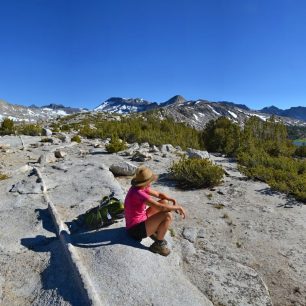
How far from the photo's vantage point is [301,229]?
1021 cm

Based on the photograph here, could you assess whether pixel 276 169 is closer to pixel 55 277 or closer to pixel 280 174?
pixel 280 174

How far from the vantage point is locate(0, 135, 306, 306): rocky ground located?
6.34 meters

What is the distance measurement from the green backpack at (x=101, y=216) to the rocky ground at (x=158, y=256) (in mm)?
215

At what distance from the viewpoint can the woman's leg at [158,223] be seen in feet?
24.7

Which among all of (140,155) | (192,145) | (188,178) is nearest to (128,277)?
(188,178)

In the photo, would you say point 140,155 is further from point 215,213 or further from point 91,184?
point 215,213

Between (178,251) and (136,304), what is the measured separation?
9.06ft

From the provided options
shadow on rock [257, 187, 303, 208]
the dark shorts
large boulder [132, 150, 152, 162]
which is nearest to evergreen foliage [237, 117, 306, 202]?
shadow on rock [257, 187, 303, 208]

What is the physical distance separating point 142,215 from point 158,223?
404mm

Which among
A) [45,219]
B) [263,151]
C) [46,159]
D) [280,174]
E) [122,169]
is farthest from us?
[263,151]

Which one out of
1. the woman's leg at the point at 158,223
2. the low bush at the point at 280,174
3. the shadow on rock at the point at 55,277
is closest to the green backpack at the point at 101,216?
the shadow on rock at the point at 55,277

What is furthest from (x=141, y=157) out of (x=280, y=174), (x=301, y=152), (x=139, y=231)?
(x=301, y=152)

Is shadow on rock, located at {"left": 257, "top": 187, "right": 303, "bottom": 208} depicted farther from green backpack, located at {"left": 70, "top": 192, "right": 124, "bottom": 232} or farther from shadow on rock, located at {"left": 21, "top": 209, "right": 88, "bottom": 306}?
shadow on rock, located at {"left": 21, "top": 209, "right": 88, "bottom": 306}

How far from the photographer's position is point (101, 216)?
853 cm
